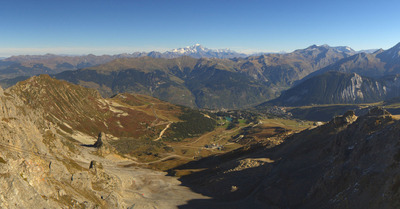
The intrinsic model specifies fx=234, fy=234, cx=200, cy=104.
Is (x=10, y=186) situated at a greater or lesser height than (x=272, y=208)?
greater

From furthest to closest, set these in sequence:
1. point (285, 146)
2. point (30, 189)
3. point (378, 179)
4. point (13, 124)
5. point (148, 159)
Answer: point (148, 159), point (285, 146), point (13, 124), point (378, 179), point (30, 189)

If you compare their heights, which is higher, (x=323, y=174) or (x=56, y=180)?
(x=56, y=180)

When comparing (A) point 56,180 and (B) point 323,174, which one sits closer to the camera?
(A) point 56,180

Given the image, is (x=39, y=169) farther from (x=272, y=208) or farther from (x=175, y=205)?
(x=272, y=208)

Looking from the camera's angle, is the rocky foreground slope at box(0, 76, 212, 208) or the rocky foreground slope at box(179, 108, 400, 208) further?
the rocky foreground slope at box(179, 108, 400, 208)

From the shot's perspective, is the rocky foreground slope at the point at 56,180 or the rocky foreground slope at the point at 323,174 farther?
→ the rocky foreground slope at the point at 323,174

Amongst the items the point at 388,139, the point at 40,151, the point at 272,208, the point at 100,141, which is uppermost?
the point at 388,139

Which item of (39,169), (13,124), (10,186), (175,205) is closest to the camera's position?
(10,186)

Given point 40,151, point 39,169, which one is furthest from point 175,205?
point 40,151
